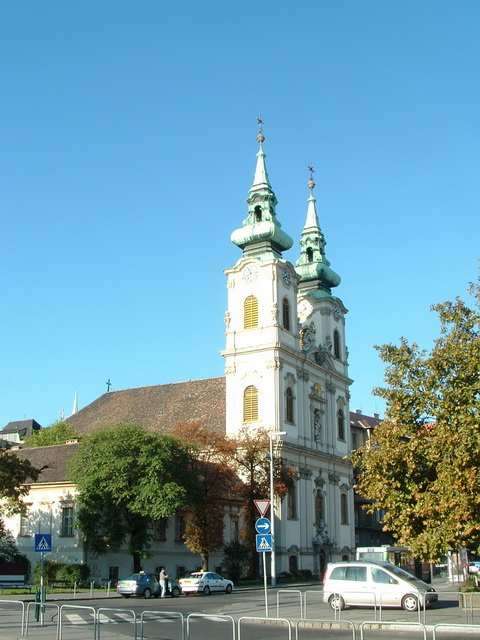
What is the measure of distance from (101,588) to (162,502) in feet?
19.7

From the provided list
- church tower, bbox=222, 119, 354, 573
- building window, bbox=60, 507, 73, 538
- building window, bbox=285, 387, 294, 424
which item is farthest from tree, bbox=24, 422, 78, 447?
building window, bbox=285, 387, 294, 424

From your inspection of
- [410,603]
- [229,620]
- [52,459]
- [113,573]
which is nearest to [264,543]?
[229,620]

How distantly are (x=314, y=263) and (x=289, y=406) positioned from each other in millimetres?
17306

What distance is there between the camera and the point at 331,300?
241ft

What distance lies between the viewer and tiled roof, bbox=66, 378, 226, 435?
6700 cm

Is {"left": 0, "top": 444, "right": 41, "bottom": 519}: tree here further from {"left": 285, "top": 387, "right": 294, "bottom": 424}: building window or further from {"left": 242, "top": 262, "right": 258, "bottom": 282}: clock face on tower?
{"left": 242, "top": 262, "right": 258, "bottom": 282}: clock face on tower

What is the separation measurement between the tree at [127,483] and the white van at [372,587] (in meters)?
17.6

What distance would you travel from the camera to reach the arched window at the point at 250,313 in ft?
210

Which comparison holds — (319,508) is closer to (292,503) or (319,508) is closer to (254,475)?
(292,503)

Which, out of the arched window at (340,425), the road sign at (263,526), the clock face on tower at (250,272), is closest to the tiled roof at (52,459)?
the clock face on tower at (250,272)

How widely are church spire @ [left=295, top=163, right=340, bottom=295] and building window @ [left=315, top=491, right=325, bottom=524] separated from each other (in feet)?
61.2

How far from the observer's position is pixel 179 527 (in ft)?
179

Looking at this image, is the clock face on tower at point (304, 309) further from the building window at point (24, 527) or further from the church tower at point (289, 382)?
the building window at point (24, 527)

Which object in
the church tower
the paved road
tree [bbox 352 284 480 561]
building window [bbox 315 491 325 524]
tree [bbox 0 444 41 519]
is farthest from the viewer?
building window [bbox 315 491 325 524]
